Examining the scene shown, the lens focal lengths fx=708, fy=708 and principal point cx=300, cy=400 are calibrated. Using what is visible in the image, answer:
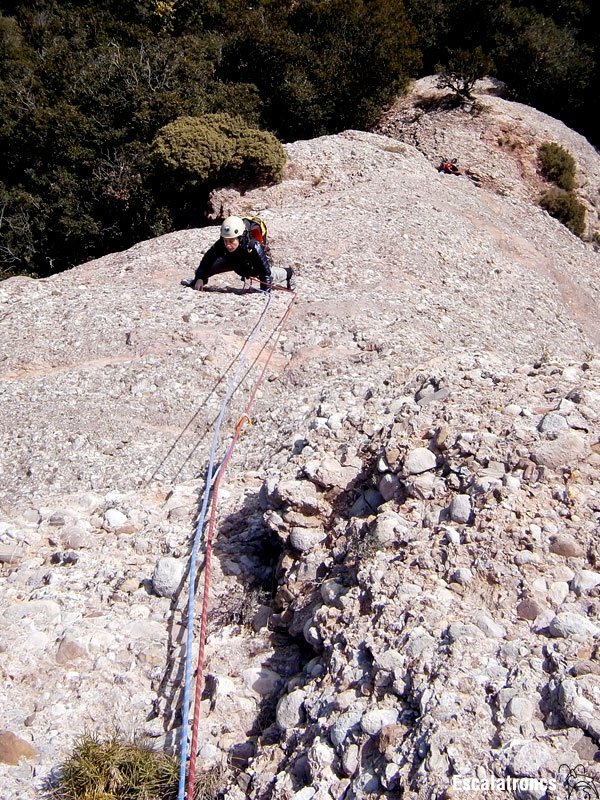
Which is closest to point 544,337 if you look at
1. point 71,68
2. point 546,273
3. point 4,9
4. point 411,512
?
point 546,273

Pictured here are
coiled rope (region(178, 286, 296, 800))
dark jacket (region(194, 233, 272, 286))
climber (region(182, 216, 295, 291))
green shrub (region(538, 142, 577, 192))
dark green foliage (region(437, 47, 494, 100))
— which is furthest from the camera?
dark green foliage (region(437, 47, 494, 100))

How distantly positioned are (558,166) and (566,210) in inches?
81.0

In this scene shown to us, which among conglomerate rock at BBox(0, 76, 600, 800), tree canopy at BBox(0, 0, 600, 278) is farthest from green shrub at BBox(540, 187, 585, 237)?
conglomerate rock at BBox(0, 76, 600, 800)

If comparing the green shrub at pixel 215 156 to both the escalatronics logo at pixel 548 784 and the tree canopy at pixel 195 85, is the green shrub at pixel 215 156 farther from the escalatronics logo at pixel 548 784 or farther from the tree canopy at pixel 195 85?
the escalatronics logo at pixel 548 784

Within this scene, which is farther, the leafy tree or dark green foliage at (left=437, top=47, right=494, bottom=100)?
the leafy tree

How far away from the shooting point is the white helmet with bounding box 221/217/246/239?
30.0 feet

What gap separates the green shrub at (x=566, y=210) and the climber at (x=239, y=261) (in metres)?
11.0

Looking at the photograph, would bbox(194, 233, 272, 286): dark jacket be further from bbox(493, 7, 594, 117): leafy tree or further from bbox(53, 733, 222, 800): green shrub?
bbox(493, 7, 594, 117): leafy tree

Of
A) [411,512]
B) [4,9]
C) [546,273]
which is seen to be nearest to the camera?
[411,512]

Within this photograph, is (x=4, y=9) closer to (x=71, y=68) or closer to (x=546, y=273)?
(x=71, y=68)

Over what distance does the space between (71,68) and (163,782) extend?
20.2 metres

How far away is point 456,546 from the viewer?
4207 millimetres

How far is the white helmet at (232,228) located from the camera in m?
9.15

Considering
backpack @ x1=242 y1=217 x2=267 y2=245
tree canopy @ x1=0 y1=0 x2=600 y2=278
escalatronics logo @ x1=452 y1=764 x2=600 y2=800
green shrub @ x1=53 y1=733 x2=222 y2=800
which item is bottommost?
tree canopy @ x1=0 y1=0 x2=600 y2=278
